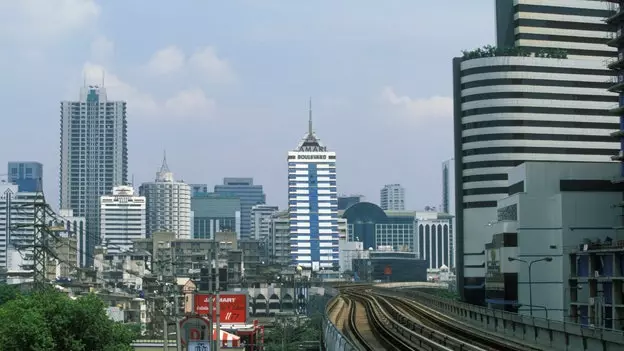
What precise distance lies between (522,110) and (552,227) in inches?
2286

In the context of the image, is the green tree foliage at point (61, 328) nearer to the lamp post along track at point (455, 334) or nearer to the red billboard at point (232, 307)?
the lamp post along track at point (455, 334)

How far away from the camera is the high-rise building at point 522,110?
18500 centimetres

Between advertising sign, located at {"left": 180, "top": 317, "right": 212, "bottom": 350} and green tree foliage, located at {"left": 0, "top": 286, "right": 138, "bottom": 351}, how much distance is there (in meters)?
31.3

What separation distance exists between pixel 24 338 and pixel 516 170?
75.7 metres

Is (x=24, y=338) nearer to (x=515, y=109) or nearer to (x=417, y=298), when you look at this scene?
(x=417, y=298)

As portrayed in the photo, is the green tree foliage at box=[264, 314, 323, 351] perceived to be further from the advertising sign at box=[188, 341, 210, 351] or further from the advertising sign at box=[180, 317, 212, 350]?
the advertising sign at box=[188, 341, 210, 351]

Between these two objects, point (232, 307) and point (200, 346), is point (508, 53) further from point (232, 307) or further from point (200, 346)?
point (200, 346)

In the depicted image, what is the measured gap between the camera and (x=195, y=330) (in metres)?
49.2

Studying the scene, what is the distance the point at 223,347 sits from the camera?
109 m

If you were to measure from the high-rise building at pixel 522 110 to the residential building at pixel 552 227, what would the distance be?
52.8m

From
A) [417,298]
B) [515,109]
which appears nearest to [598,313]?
[417,298]

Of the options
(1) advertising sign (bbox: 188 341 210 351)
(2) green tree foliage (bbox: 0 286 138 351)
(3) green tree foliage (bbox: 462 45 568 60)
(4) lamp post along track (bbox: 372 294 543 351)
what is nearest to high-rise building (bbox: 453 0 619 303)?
(3) green tree foliage (bbox: 462 45 568 60)

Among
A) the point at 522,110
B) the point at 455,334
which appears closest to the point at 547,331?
the point at 455,334

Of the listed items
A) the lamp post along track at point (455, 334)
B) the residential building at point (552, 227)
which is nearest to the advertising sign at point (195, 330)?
the lamp post along track at point (455, 334)
